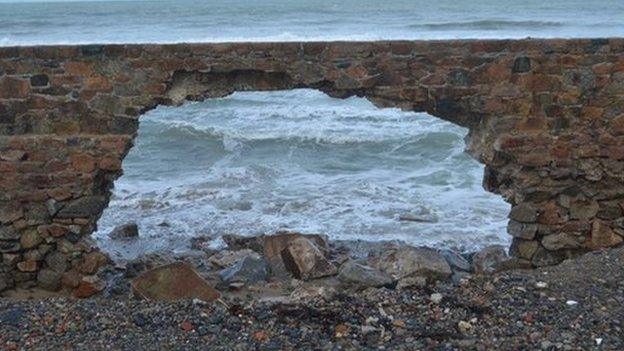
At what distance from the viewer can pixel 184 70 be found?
7.18 metres

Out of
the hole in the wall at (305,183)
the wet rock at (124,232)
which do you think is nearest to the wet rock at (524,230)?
the hole in the wall at (305,183)

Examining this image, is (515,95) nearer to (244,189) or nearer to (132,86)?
(132,86)

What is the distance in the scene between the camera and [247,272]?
27.4 ft

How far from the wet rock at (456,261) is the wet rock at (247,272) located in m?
2.07

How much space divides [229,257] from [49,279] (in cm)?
235

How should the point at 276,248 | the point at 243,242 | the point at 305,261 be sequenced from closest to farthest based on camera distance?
the point at 305,261 → the point at 276,248 → the point at 243,242

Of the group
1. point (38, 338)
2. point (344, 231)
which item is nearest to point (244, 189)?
point (344, 231)

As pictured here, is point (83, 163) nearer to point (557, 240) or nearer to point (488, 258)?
point (488, 258)

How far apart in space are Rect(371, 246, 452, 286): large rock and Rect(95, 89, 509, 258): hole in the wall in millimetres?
2055

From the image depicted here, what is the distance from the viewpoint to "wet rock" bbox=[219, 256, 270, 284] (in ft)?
27.0

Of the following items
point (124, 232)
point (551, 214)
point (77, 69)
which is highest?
point (77, 69)

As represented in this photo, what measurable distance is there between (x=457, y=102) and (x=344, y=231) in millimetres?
3703

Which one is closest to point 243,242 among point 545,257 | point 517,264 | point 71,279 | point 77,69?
point 71,279

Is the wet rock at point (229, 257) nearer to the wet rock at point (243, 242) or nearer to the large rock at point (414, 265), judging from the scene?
the wet rock at point (243, 242)
